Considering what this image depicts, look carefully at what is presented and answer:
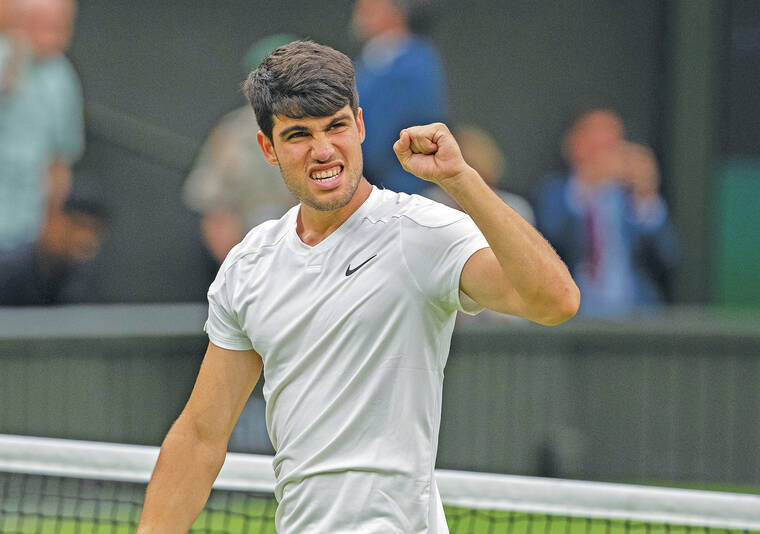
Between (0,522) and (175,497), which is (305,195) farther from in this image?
(0,522)

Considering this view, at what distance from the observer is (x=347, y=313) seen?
10.8ft

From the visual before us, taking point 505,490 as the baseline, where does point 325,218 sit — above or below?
above

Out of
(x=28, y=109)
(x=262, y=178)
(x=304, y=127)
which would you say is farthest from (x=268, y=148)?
(x=28, y=109)

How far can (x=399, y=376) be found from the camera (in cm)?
326

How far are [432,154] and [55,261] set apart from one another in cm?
599

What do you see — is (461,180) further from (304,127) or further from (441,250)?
(304,127)

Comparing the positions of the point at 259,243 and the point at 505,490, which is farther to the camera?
the point at 505,490

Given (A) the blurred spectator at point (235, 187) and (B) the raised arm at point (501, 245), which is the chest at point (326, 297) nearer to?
(B) the raised arm at point (501, 245)

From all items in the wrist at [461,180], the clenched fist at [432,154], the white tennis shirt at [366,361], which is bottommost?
A: the white tennis shirt at [366,361]

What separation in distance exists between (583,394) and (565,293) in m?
5.06

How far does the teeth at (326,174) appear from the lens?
10.6 feet

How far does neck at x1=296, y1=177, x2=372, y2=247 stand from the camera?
11.1 ft

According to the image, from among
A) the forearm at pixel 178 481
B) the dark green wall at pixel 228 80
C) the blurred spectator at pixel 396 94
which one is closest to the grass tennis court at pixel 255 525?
the blurred spectator at pixel 396 94

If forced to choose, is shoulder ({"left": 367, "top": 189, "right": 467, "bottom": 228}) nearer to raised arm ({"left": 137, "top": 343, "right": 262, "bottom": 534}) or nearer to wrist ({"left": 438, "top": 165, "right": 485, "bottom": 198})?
wrist ({"left": 438, "top": 165, "right": 485, "bottom": 198})
